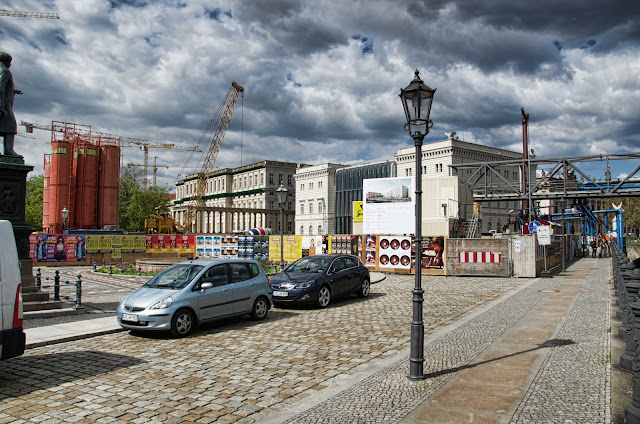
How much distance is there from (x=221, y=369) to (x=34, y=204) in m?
86.9

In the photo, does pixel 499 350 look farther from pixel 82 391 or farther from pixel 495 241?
pixel 495 241

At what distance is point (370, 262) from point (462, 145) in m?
51.2

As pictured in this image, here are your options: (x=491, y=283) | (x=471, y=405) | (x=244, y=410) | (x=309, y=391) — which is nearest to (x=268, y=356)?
(x=309, y=391)

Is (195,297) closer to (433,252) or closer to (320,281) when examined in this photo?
(320,281)

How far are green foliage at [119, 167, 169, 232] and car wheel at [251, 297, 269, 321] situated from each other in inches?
3043

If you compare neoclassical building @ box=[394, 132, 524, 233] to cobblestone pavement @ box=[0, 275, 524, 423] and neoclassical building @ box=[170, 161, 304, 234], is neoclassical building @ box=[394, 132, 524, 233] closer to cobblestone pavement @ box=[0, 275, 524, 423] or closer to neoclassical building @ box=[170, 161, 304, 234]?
neoclassical building @ box=[170, 161, 304, 234]

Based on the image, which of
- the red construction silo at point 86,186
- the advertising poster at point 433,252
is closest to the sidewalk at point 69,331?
the advertising poster at point 433,252

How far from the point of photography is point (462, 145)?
7325cm

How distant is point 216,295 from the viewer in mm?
10586

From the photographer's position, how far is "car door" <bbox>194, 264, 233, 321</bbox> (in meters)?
10.3

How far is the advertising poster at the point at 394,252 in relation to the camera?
26.0m

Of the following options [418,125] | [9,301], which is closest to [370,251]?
[418,125]

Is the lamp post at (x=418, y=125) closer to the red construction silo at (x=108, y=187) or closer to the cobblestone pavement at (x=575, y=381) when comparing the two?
the cobblestone pavement at (x=575, y=381)

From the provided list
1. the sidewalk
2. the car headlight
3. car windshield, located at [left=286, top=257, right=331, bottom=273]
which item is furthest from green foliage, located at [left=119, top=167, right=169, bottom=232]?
the car headlight
